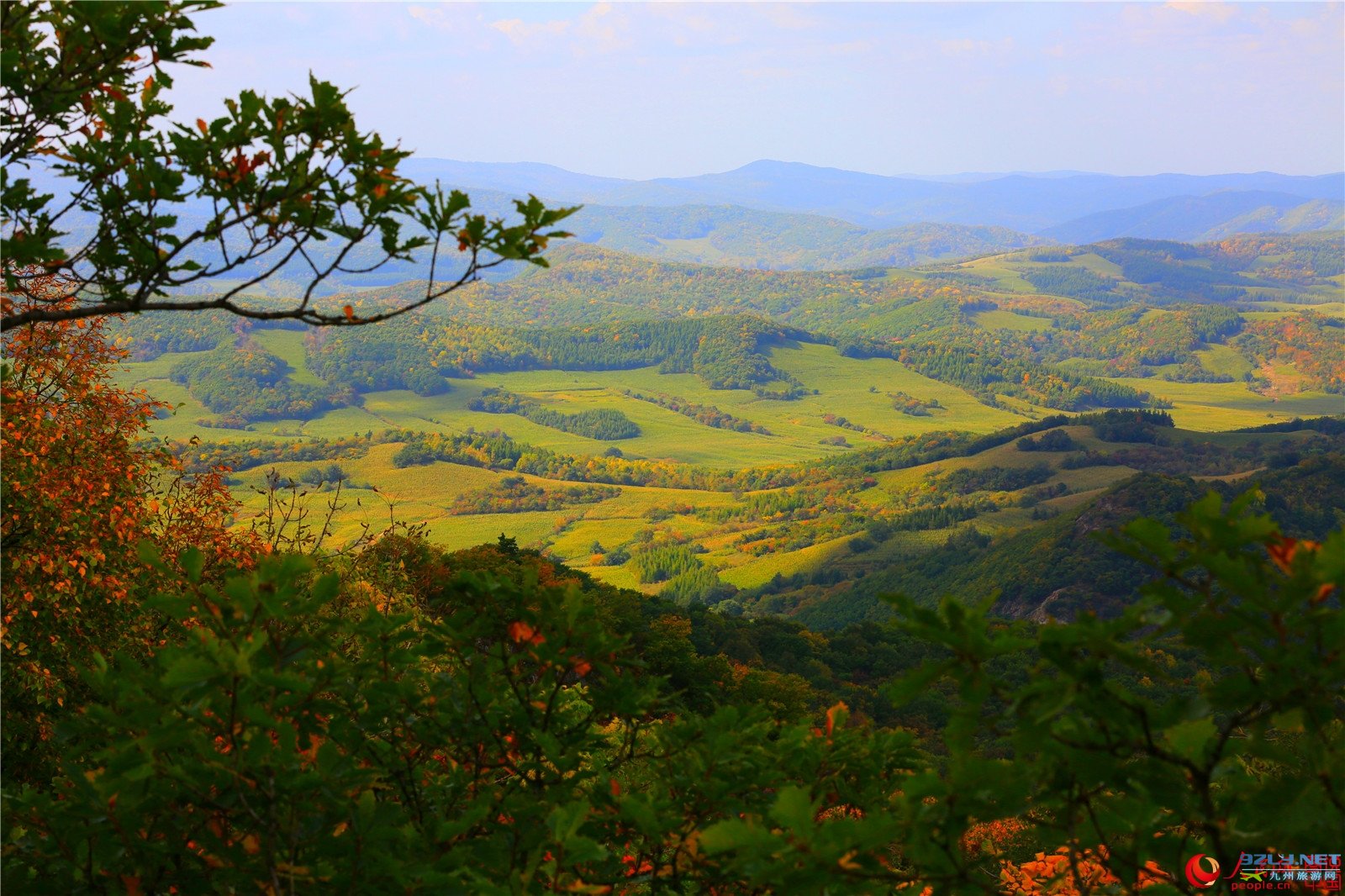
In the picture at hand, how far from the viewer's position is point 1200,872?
3.52 m

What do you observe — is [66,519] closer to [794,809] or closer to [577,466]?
[794,809]

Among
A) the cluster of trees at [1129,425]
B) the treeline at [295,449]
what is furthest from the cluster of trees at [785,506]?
the treeline at [295,449]

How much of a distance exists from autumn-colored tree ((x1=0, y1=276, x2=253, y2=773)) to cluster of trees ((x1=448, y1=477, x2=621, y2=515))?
13297cm

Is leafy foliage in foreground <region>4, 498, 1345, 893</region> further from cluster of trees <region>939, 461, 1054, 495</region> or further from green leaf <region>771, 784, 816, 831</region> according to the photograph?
cluster of trees <region>939, 461, 1054, 495</region>

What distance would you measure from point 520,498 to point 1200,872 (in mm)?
152705

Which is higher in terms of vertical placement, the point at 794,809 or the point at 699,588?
the point at 794,809

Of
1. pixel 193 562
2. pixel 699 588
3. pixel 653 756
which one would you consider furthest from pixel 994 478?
pixel 193 562

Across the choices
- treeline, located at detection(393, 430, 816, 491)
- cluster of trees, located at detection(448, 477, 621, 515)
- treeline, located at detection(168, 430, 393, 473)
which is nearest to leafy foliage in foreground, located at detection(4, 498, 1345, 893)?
cluster of trees, located at detection(448, 477, 621, 515)

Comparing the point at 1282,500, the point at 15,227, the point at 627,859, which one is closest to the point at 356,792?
the point at 627,859

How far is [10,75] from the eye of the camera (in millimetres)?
4117

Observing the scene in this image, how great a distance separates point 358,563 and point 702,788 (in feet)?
46.9

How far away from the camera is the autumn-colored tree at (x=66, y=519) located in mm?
8383

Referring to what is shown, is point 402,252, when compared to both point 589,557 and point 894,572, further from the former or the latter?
point 589,557

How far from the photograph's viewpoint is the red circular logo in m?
3.02
